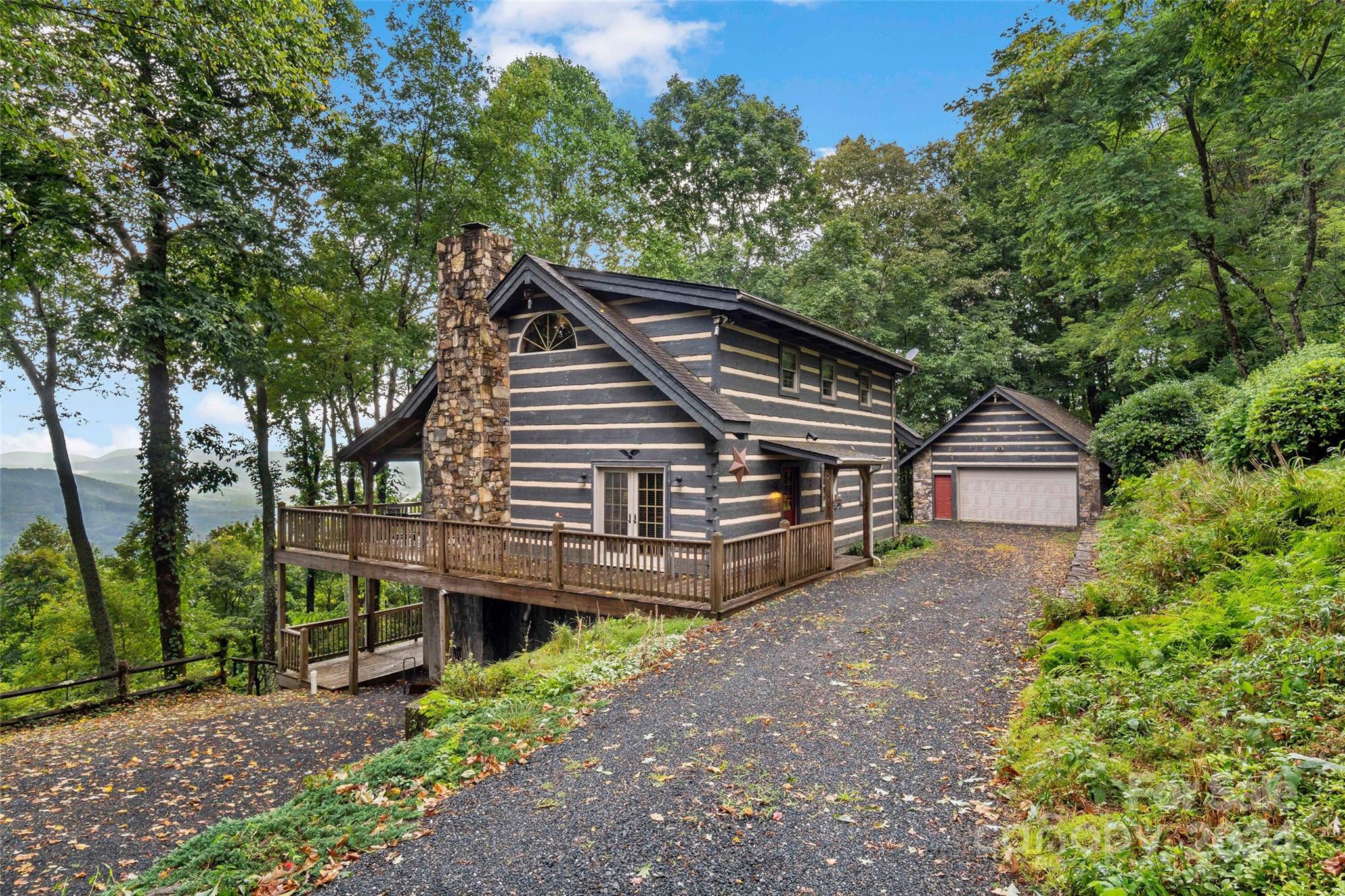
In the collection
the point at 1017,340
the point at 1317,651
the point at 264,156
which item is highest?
the point at 264,156

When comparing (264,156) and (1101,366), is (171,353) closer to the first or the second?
(264,156)

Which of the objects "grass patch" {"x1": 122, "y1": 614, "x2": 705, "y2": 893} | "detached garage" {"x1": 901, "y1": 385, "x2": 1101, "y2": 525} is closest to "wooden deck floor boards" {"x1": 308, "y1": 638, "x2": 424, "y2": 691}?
"grass patch" {"x1": 122, "y1": 614, "x2": 705, "y2": 893}

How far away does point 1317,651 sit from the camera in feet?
12.7

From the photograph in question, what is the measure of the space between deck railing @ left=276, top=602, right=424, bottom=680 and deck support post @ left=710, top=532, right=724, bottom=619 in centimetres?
910

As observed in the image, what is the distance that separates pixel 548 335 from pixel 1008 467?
18601 mm

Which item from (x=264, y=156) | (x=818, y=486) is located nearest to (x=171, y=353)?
(x=264, y=156)

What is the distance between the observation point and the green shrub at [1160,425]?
15812 millimetres

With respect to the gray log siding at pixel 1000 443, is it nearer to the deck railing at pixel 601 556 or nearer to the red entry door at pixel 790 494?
the red entry door at pixel 790 494

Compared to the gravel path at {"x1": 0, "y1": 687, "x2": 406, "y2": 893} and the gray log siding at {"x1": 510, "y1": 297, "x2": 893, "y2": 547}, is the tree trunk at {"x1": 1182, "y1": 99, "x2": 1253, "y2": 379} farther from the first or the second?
the gravel path at {"x1": 0, "y1": 687, "x2": 406, "y2": 893}

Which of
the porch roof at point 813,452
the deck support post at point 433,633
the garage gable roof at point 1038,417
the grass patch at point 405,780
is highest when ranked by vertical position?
the garage gable roof at point 1038,417

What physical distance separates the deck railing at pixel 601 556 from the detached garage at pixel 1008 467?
14.2m

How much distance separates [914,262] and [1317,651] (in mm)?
28345

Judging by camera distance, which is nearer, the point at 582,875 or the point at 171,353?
the point at 582,875

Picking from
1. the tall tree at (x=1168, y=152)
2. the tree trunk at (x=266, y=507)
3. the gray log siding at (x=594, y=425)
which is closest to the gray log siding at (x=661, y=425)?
the gray log siding at (x=594, y=425)
